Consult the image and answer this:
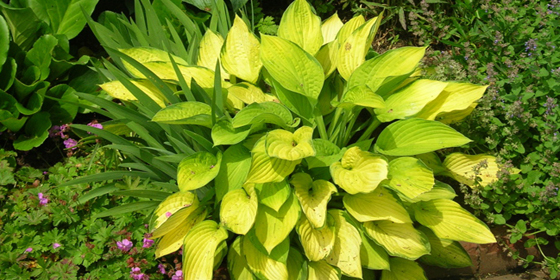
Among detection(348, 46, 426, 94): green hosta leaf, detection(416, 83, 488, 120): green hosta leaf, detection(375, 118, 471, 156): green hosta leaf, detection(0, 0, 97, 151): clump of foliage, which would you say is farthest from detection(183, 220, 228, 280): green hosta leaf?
detection(0, 0, 97, 151): clump of foliage

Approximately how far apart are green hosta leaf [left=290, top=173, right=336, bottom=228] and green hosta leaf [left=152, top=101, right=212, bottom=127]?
19.0 inches

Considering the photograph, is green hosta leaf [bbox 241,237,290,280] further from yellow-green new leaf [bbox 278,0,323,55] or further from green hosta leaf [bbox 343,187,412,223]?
yellow-green new leaf [bbox 278,0,323,55]

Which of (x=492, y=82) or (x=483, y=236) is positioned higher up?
(x=492, y=82)

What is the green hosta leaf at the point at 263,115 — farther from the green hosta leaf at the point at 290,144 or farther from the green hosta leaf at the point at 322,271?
the green hosta leaf at the point at 322,271

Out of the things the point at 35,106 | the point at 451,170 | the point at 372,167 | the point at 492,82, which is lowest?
the point at 35,106

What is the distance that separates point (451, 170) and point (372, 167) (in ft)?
2.04

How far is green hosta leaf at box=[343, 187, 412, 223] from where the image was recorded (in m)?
2.17

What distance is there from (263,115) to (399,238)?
808 millimetres

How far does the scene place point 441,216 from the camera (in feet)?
7.63

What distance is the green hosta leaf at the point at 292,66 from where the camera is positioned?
2357 mm

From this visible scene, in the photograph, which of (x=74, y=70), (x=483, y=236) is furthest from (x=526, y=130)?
(x=74, y=70)

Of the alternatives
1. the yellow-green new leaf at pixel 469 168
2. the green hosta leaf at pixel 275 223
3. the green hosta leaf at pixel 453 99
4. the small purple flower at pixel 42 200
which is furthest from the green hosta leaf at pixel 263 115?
the small purple flower at pixel 42 200

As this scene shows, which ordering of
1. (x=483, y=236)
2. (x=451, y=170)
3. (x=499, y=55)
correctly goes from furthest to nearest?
(x=499, y=55) → (x=451, y=170) → (x=483, y=236)

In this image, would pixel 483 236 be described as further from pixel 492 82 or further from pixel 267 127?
pixel 267 127
